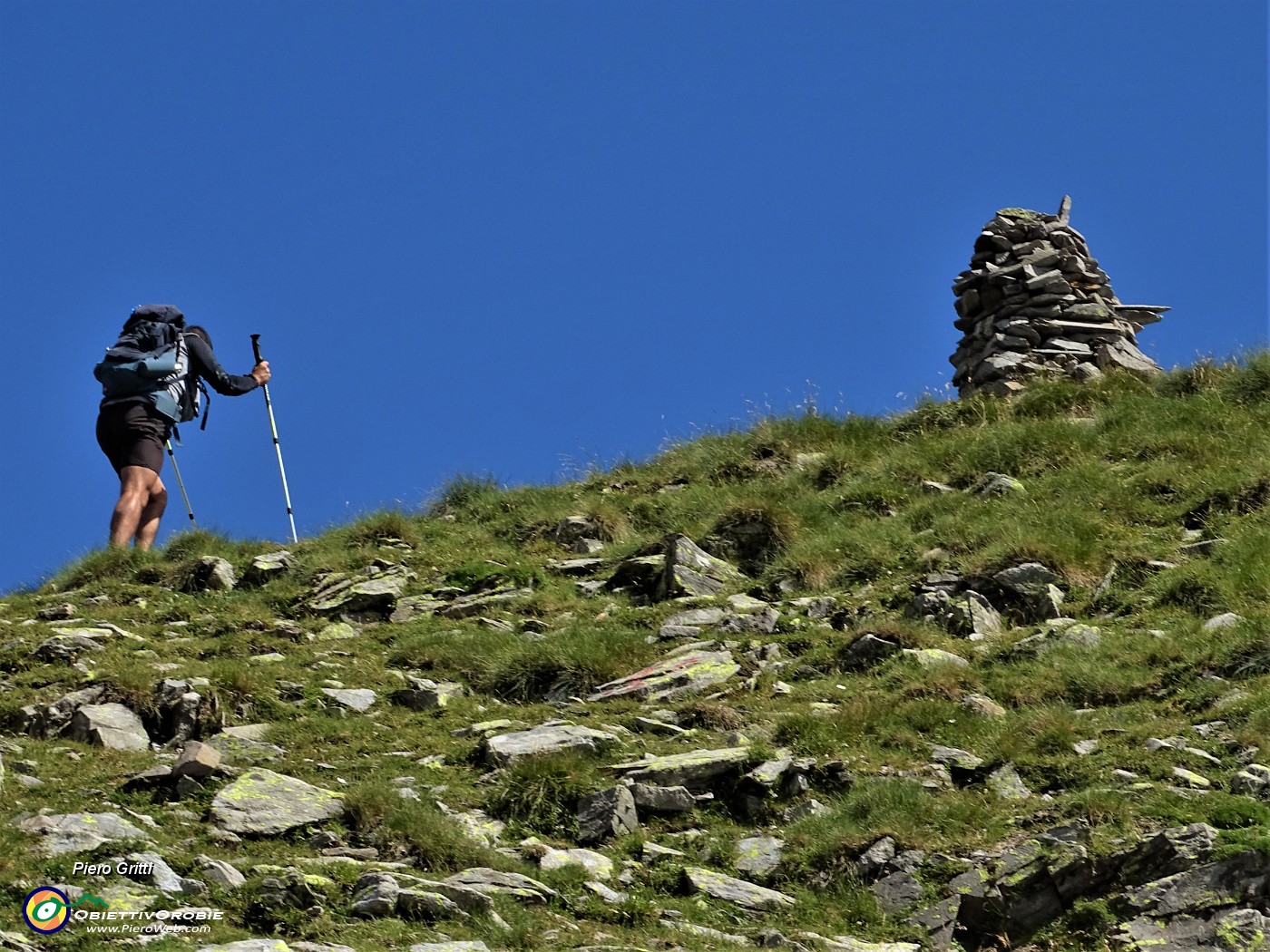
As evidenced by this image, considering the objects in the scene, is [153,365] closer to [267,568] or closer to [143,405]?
[143,405]

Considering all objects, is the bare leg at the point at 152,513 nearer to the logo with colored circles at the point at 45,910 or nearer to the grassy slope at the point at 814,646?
the grassy slope at the point at 814,646

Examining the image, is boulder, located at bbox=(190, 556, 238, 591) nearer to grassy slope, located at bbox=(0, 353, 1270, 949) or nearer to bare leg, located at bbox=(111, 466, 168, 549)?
grassy slope, located at bbox=(0, 353, 1270, 949)

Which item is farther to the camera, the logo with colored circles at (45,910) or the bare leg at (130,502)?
the bare leg at (130,502)

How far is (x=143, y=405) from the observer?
53.0ft

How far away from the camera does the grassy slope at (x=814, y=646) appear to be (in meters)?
8.50

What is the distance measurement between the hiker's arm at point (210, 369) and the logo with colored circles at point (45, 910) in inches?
385

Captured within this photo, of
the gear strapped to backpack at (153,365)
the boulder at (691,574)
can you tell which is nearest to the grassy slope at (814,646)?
the boulder at (691,574)

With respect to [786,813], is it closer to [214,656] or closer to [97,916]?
[97,916]

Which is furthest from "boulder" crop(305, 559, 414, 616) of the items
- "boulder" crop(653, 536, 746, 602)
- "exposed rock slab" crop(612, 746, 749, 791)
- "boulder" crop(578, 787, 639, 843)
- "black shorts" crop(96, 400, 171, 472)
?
"boulder" crop(578, 787, 639, 843)

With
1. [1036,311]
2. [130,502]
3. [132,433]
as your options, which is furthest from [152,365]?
[1036,311]

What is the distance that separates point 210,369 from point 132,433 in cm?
108

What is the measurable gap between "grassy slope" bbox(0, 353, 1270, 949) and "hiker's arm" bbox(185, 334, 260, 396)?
5.82ft

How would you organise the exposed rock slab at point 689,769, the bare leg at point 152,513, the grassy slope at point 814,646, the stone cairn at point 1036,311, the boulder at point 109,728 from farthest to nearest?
the stone cairn at point 1036,311
the bare leg at point 152,513
the boulder at point 109,728
the exposed rock slab at point 689,769
the grassy slope at point 814,646

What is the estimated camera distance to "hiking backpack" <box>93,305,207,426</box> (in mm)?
16109
